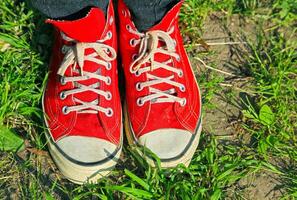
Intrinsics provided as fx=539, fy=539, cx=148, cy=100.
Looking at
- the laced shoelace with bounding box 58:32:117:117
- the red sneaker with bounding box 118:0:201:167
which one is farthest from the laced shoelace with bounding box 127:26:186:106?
the laced shoelace with bounding box 58:32:117:117

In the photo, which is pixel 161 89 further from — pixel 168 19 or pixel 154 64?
pixel 168 19

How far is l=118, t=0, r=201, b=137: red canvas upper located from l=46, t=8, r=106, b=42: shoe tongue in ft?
0.49

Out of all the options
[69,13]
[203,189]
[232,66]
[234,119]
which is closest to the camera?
[69,13]

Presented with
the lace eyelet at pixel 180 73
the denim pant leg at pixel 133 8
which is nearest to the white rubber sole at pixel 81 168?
the lace eyelet at pixel 180 73

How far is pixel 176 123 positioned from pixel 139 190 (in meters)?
0.25

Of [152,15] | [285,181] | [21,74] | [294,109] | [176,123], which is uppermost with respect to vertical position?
[152,15]

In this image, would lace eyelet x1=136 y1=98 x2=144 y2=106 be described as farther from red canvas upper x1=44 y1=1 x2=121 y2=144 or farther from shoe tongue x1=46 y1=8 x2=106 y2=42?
shoe tongue x1=46 y1=8 x2=106 y2=42

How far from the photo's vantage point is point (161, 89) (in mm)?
1765

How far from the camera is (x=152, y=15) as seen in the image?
5.46 feet

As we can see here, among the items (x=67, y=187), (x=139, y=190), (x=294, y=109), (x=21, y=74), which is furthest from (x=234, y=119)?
(x=21, y=74)

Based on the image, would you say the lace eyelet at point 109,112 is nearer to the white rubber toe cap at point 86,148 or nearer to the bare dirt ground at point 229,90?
the white rubber toe cap at point 86,148

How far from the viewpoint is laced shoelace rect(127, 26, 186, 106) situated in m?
1.75

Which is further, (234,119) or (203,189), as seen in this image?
(234,119)

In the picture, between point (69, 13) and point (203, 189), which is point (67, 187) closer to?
point (203, 189)
